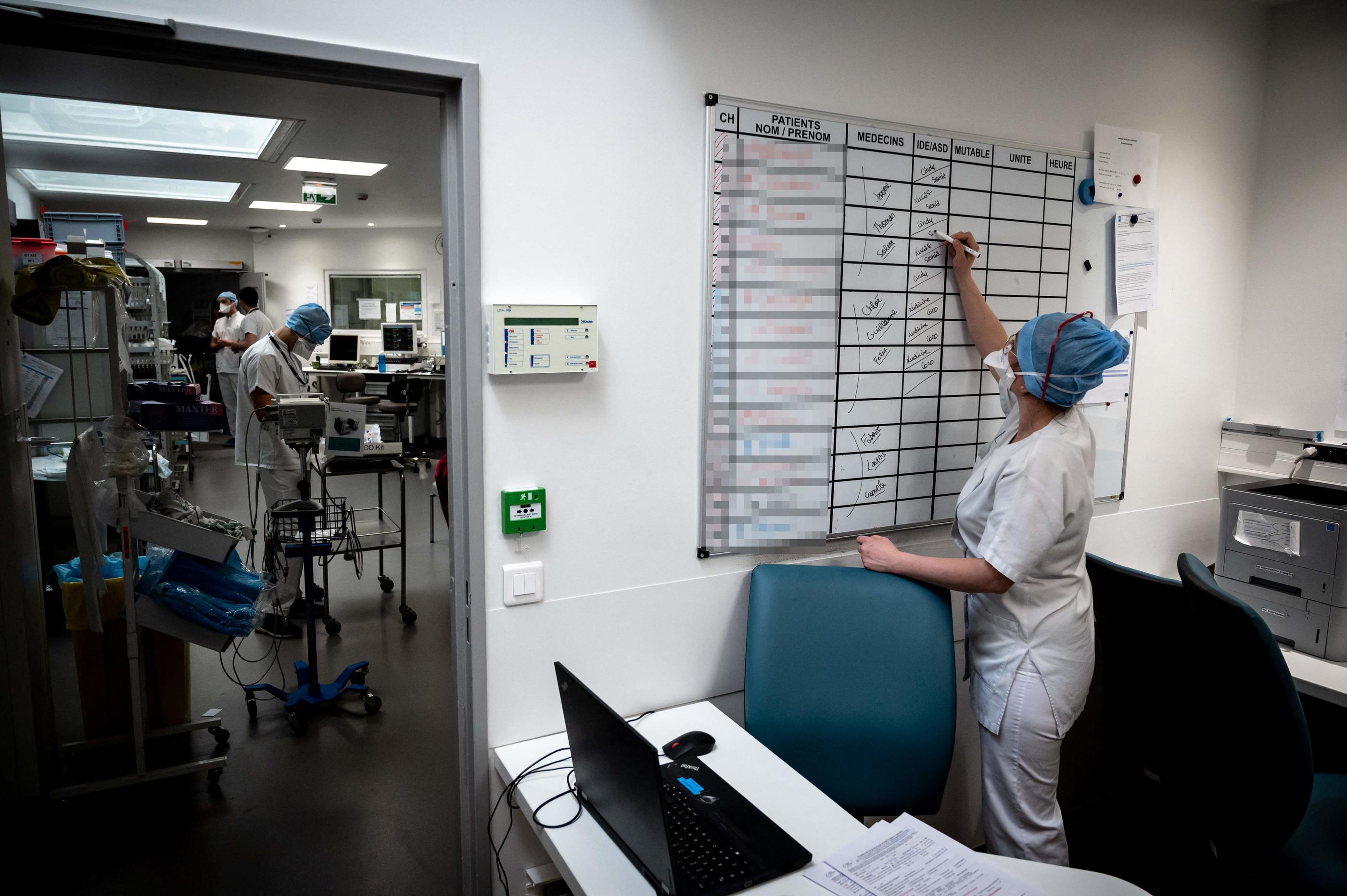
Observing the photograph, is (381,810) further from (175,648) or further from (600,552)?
(600,552)

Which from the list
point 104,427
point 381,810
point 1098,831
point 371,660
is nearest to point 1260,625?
point 1098,831

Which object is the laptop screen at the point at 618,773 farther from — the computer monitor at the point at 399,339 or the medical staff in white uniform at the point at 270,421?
the computer monitor at the point at 399,339

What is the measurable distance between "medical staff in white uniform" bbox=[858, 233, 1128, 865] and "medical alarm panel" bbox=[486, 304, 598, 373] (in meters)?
0.90

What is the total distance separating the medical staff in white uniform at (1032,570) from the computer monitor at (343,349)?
967 centimetres

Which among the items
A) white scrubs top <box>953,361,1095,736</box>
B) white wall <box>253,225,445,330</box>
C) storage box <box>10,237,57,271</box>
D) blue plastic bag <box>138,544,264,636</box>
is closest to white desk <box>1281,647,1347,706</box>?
white scrubs top <box>953,361,1095,736</box>

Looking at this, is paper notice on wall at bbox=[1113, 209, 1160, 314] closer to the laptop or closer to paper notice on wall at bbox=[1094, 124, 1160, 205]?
paper notice on wall at bbox=[1094, 124, 1160, 205]

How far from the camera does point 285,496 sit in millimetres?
4328

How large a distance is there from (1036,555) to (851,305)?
29.7 inches

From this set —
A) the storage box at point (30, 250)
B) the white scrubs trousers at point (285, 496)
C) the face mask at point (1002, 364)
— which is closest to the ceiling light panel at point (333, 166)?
the storage box at point (30, 250)

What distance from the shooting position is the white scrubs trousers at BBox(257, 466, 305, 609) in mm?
4074

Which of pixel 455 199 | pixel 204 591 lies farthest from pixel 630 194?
pixel 204 591

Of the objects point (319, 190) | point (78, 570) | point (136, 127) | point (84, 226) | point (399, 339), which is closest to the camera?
point (78, 570)

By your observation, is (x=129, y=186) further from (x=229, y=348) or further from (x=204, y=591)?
(x=204, y=591)

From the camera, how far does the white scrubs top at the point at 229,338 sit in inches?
340
